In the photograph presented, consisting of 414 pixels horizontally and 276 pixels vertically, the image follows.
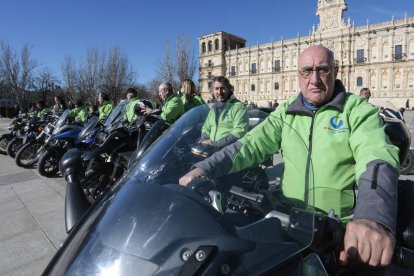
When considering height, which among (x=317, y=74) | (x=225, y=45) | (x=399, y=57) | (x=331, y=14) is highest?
(x=331, y=14)

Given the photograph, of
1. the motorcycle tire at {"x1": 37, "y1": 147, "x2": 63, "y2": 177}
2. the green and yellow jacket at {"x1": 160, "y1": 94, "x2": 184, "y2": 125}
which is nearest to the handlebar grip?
the green and yellow jacket at {"x1": 160, "y1": 94, "x2": 184, "y2": 125}

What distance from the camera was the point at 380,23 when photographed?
47.9 metres

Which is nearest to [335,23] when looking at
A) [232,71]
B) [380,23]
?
[380,23]

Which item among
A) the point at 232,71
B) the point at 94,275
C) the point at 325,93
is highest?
the point at 232,71

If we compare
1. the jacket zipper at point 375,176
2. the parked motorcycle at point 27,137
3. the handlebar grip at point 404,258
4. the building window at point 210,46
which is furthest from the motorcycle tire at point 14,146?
the building window at point 210,46

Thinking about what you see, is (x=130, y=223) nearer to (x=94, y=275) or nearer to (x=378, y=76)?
(x=94, y=275)

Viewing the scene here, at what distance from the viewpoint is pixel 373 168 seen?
1.15 m

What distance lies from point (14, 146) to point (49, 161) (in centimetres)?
266

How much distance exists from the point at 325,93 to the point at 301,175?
45cm

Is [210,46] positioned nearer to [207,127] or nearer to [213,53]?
[213,53]

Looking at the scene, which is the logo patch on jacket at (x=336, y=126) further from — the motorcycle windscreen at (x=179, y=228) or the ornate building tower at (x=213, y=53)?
the ornate building tower at (x=213, y=53)

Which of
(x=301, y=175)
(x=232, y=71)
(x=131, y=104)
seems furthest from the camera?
(x=232, y=71)

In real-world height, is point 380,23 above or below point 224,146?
above

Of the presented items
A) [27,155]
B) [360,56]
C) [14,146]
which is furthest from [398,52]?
[27,155]
